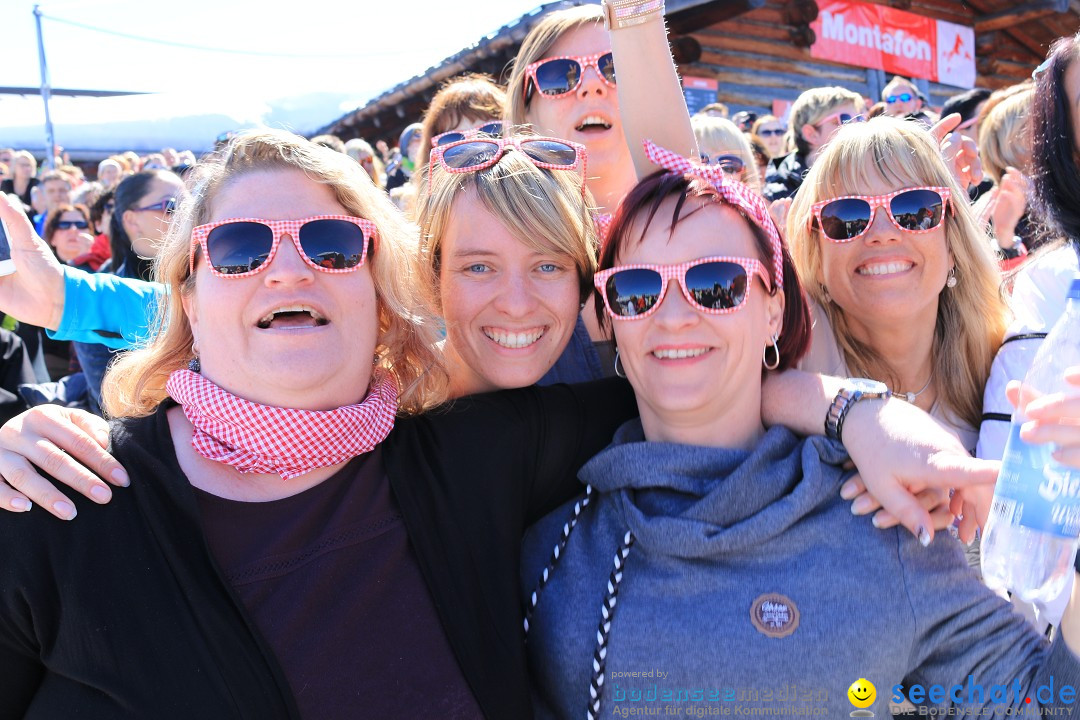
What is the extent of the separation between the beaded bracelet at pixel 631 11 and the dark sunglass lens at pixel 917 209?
3.02 feet

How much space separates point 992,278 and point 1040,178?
0.35 metres

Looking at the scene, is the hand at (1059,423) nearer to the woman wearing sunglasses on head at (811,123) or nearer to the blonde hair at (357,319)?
the blonde hair at (357,319)

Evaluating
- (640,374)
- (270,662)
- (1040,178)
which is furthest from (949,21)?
(270,662)

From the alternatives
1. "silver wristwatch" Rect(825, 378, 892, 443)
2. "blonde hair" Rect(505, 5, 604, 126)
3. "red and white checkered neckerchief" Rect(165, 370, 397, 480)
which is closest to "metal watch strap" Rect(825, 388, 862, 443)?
"silver wristwatch" Rect(825, 378, 892, 443)

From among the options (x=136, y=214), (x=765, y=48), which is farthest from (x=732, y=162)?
(x=765, y=48)

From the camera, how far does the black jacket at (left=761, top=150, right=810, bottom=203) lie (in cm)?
558

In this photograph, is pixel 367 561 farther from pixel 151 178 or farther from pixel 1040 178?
pixel 151 178

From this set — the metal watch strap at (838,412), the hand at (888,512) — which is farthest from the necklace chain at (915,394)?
the hand at (888,512)

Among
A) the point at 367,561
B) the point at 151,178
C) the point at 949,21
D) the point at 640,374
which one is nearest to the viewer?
the point at 367,561

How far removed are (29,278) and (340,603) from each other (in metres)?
1.71

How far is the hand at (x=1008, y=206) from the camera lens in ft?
13.5

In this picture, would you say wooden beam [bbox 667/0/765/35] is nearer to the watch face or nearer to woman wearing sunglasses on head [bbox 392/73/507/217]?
woman wearing sunglasses on head [bbox 392/73/507/217]

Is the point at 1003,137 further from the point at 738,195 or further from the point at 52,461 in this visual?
the point at 52,461

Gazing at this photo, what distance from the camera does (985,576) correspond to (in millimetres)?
1896
